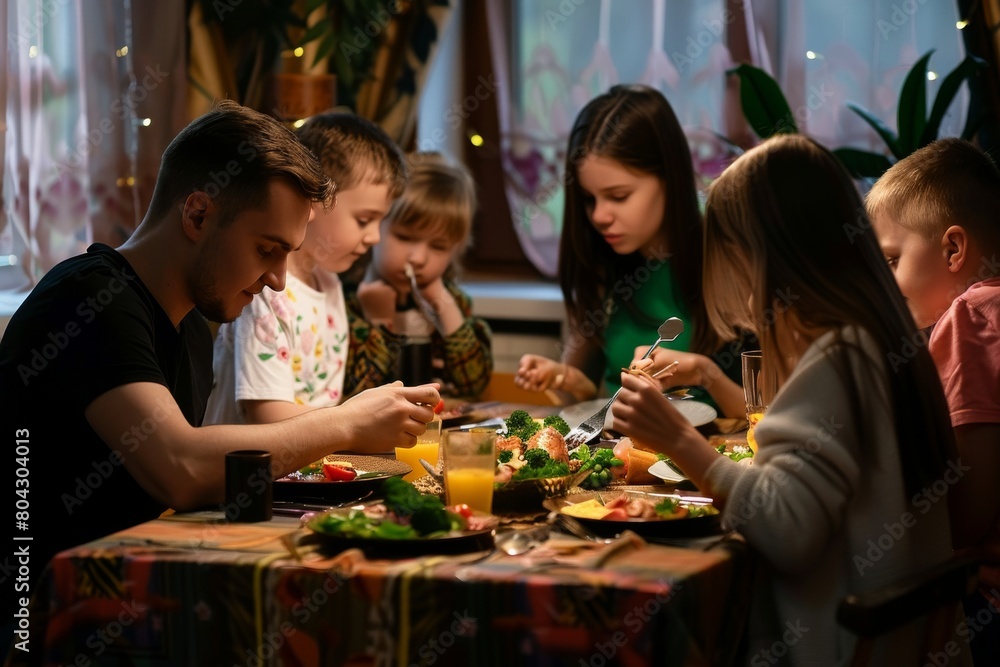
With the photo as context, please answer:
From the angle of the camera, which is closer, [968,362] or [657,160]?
[968,362]

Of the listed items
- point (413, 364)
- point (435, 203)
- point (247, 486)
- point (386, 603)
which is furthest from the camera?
point (435, 203)

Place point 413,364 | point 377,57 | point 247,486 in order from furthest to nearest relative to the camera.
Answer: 1. point 377,57
2. point 413,364
3. point 247,486

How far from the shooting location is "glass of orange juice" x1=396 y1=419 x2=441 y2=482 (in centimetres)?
204

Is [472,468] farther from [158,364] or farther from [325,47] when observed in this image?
[325,47]

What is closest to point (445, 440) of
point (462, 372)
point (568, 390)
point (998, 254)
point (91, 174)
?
point (998, 254)

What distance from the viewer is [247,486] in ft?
5.42

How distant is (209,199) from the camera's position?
1.92 metres

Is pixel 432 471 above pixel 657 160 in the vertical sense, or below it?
below

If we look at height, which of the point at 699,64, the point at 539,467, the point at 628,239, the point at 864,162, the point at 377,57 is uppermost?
the point at 377,57

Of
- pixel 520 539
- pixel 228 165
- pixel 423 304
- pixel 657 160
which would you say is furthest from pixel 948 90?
pixel 520 539

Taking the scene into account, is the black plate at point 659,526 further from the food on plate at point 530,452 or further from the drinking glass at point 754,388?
the drinking glass at point 754,388

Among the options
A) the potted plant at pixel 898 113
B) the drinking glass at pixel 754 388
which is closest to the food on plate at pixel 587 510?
the drinking glass at pixel 754 388

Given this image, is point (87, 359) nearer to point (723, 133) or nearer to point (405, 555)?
point (405, 555)

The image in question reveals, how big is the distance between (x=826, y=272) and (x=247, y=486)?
0.85 meters
